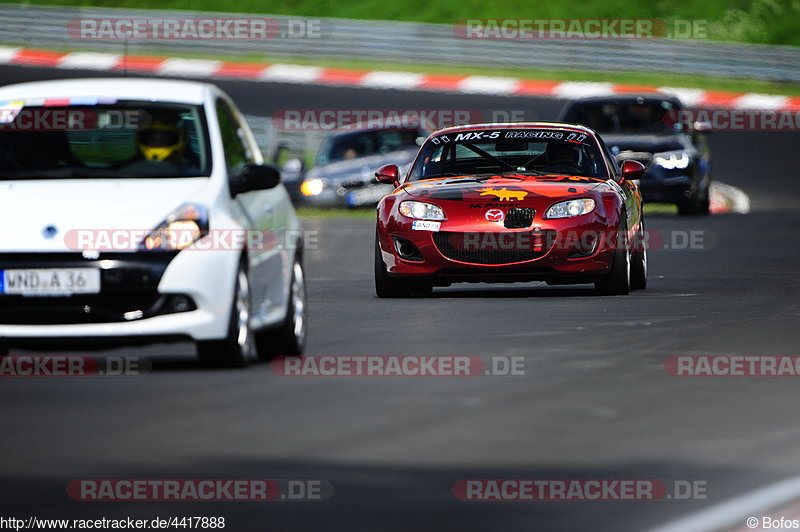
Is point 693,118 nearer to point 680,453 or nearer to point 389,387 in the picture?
point 389,387

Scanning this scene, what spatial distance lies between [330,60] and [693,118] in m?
18.3

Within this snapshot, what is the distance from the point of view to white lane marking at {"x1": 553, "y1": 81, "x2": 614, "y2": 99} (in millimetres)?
38906

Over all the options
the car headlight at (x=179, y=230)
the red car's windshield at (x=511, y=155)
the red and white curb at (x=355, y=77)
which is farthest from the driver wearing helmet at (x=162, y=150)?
the red and white curb at (x=355, y=77)

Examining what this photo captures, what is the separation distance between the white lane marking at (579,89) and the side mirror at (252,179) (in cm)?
2878

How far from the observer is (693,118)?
1001 inches

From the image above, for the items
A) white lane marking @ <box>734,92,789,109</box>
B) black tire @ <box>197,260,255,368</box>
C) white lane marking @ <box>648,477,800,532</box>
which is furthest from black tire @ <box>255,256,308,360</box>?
white lane marking @ <box>734,92,789,109</box>

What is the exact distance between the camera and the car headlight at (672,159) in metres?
24.7

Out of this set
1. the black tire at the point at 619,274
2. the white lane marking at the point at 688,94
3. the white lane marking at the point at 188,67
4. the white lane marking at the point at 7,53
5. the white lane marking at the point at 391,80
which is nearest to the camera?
the black tire at the point at 619,274

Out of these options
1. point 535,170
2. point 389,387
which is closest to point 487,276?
point 535,170

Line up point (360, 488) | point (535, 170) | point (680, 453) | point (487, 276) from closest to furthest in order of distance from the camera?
point (360, 488)
point (680, 453)
point (487, 276)
point (535, 170)

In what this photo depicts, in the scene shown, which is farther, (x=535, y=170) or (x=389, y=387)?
(x=535, y=170)

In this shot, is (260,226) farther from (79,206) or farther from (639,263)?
(639,263)

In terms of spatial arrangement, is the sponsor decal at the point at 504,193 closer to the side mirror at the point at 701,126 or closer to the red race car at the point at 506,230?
the red race car at the point at 506,230

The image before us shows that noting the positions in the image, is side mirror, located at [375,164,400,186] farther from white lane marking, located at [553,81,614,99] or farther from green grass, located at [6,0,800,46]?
green grass, located at [6,0,800,46]
